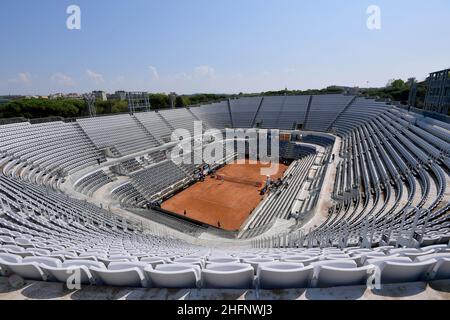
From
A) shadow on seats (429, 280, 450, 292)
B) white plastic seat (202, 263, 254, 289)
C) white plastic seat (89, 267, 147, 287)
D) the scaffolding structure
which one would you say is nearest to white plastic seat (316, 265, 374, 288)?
shadow on seats (429, 280, 450, 292)

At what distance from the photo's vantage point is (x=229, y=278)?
315 cm

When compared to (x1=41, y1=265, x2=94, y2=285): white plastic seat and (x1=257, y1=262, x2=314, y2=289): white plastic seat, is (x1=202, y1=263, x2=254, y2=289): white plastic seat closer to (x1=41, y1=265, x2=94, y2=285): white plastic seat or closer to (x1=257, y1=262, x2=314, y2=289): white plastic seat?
(x1=257, y1=262, x2=314, y2=289): white plastic seat

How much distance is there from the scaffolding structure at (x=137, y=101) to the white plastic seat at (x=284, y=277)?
42.8 metres

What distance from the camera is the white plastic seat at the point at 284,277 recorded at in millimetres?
2998

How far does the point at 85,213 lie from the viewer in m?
13.2

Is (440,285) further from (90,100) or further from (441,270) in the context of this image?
(90,100)

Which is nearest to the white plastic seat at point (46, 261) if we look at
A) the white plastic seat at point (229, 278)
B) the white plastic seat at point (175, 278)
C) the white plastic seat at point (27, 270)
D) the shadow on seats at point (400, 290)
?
the white plastic seat at point (27, 270)

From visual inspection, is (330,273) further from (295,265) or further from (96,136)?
(96,136)

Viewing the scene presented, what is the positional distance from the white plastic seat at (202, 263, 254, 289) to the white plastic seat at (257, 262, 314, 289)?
0.56 ft

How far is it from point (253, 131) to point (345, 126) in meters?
17.5

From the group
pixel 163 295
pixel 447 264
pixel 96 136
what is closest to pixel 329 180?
pixel 447 264

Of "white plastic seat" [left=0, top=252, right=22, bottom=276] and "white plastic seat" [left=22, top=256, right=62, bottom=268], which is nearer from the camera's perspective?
"white plastic seat" [left=0, top=252, right=22, bottom=276]

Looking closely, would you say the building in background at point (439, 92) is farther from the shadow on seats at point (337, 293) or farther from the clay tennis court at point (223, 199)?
the shadow on seats at point (337, 293)

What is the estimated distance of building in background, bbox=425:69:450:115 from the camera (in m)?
29.0
